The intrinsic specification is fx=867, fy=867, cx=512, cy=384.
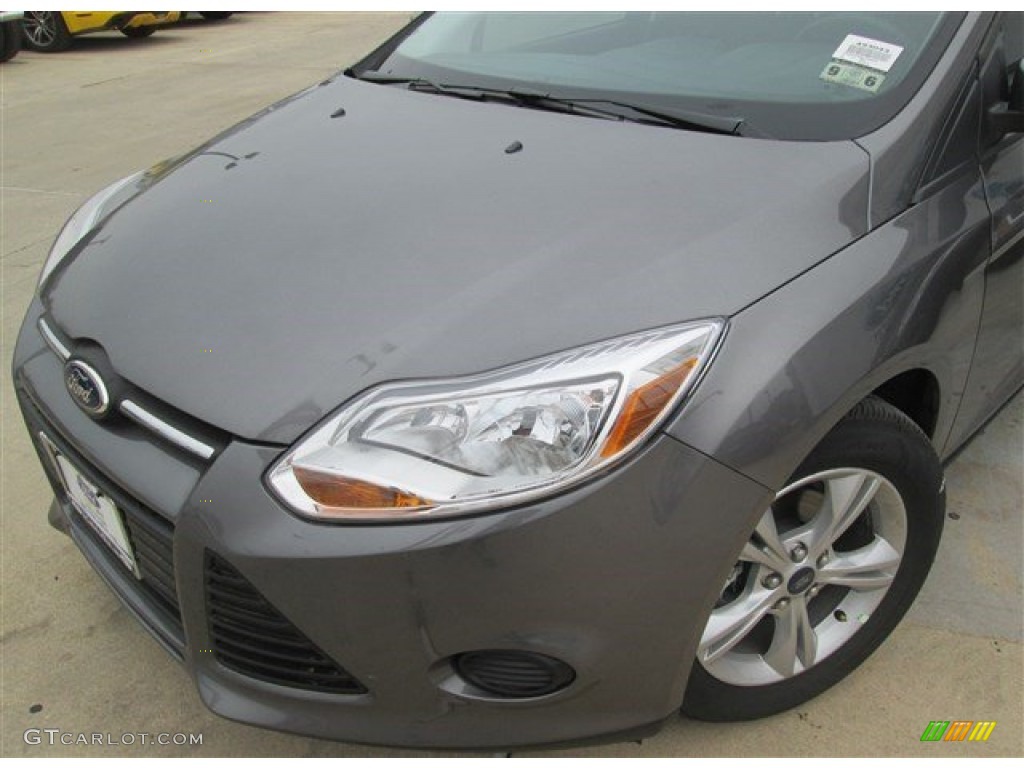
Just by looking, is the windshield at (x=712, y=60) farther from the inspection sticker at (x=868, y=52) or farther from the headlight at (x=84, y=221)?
the headlight at (x=84, y=221)

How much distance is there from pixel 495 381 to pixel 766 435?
0.42 m

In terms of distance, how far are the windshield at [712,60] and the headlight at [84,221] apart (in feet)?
2.52

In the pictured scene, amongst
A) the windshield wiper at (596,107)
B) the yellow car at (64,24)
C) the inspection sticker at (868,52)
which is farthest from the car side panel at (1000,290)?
the yellow car at (64,24)

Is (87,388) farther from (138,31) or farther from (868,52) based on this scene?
Result: (138,31)

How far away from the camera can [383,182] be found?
1802 millimetres

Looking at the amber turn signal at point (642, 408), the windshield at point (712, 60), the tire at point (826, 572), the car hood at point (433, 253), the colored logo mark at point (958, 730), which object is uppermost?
the windshield at point (712, 60)

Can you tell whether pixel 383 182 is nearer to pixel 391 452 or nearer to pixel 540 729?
pixel 391 452

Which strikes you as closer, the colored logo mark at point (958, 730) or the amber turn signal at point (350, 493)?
the amber turn signal at point (350, 493)

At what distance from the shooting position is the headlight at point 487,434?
127 centimetres

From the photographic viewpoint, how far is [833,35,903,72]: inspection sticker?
1.80m

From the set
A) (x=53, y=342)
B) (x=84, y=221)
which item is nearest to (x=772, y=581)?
(x=53, y=342)

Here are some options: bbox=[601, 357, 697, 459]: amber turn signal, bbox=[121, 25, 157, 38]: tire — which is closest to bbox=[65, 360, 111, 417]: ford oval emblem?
bbox=[601, 357, 697, 459]: amber turn signal

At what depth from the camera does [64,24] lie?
35.5 feet

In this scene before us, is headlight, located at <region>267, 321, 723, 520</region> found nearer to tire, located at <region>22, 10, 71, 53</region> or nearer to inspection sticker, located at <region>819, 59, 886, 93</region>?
inspection sticker, located at <region>819, 59, 886, 93</region>
